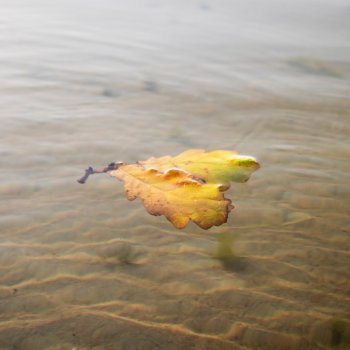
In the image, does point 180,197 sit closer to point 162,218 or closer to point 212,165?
point 162,218

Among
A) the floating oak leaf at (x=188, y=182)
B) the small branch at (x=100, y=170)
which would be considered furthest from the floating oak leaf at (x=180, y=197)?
the small branch at (x=100, y=170)

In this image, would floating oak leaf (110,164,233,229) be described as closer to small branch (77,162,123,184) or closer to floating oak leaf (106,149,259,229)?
floating oak leaf (106,149,259,229)

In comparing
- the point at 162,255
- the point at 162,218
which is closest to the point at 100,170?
the point at 162,218

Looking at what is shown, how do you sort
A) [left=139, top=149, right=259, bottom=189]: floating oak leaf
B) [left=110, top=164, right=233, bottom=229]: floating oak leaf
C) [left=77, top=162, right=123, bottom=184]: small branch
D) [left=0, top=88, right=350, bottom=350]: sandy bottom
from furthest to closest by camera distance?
1. [left=77, top=162, right=123, bottom=184]: small branch
2. [left=139, top=149, right=259, bottom=189]: floating oak leaf
3. [left=110, top=164, right=233, bottom=229]: floating oak leaf
4. [left=0, top=88, right=350, bottom=350]: sandy bottom

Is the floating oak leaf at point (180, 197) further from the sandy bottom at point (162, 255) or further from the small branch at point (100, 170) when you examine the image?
the small branch at point (100, 170)

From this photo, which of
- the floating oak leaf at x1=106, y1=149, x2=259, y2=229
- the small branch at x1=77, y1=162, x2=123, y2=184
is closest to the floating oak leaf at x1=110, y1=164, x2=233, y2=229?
the floating oak leaf at x1=106, y1=149, x2=259, y2=229

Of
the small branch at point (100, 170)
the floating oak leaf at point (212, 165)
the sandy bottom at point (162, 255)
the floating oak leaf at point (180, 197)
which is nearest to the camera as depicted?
the sandy bottom at point (162, 255)

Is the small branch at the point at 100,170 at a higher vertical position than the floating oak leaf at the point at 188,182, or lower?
lower
